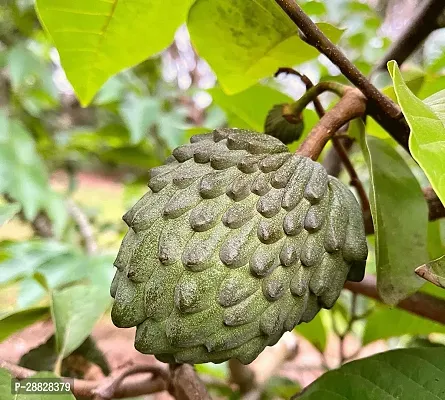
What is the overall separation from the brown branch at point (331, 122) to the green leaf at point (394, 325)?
1.70 feet

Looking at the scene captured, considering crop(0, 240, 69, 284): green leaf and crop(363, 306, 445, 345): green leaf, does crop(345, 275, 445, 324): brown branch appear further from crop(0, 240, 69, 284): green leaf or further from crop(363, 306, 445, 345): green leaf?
crop(0, 240, 69, 284): green leaf

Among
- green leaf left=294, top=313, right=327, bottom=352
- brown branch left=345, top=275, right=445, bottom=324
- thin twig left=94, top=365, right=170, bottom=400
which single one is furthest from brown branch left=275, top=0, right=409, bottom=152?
green leaf left=294, top=313, right=327, bottom=352

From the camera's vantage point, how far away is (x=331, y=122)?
0.64m

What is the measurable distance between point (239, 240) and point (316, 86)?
9.5 inches

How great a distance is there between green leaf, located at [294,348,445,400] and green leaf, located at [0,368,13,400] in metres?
0.35

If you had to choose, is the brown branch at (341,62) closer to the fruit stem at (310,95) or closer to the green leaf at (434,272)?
the fruit stem at (310,95)

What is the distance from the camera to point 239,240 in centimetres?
56

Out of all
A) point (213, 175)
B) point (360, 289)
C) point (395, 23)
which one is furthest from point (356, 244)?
point (395, 23)

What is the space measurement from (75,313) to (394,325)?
2.11ft

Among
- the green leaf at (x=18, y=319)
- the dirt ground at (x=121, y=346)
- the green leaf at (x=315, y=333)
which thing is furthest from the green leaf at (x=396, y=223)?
the dirt ground at (x=121, y=346)

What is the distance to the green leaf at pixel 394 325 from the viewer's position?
3.52ft

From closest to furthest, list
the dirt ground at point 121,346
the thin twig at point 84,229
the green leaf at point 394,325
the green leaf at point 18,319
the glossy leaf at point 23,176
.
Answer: the green leaf at point 18,319 < the green leaf at point 394,325 < the glossy leaf at point 23,176 < the thin twig at point 84,229 < the dirt ground at point 121,346

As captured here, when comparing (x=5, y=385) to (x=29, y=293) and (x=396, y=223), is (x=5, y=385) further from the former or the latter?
(x=29, y=293)

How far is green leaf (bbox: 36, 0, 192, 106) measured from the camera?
742mm
